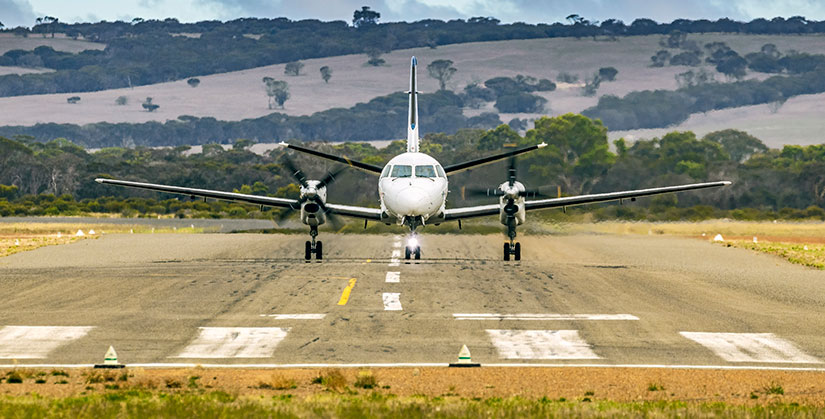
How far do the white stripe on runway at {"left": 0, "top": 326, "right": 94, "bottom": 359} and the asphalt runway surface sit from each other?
1.3 inches

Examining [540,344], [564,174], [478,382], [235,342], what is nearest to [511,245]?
[540,344]

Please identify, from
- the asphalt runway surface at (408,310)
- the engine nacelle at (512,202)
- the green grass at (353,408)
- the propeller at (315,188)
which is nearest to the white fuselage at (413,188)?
the asphalt runway surface at (408,310)

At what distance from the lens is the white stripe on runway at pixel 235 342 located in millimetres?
16766

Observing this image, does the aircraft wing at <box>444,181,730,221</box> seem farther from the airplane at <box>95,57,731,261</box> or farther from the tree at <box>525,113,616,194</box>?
the tree at <box>525,113,616,194</box>

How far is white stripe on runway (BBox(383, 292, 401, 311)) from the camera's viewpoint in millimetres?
23578

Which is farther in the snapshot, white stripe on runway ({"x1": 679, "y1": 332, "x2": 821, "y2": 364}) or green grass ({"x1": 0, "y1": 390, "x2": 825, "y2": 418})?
white stripe on runway ({"x1": 679, "y1": 332, "x2": 821, "y2": 364})

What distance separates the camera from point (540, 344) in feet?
59.0

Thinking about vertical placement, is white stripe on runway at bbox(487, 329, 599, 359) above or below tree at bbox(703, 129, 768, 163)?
below

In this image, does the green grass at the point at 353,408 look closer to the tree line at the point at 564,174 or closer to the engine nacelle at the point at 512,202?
the engine nacelle at the point at 512,202

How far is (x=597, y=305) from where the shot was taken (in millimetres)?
24328

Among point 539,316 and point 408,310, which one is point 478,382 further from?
point 408,310

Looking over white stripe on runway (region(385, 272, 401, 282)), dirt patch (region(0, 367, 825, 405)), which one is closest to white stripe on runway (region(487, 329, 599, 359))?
dirt patch (region(0, 367, 825, 405))

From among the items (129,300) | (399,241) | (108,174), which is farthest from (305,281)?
(108,174)

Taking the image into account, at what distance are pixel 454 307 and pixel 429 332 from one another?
13.6ft
